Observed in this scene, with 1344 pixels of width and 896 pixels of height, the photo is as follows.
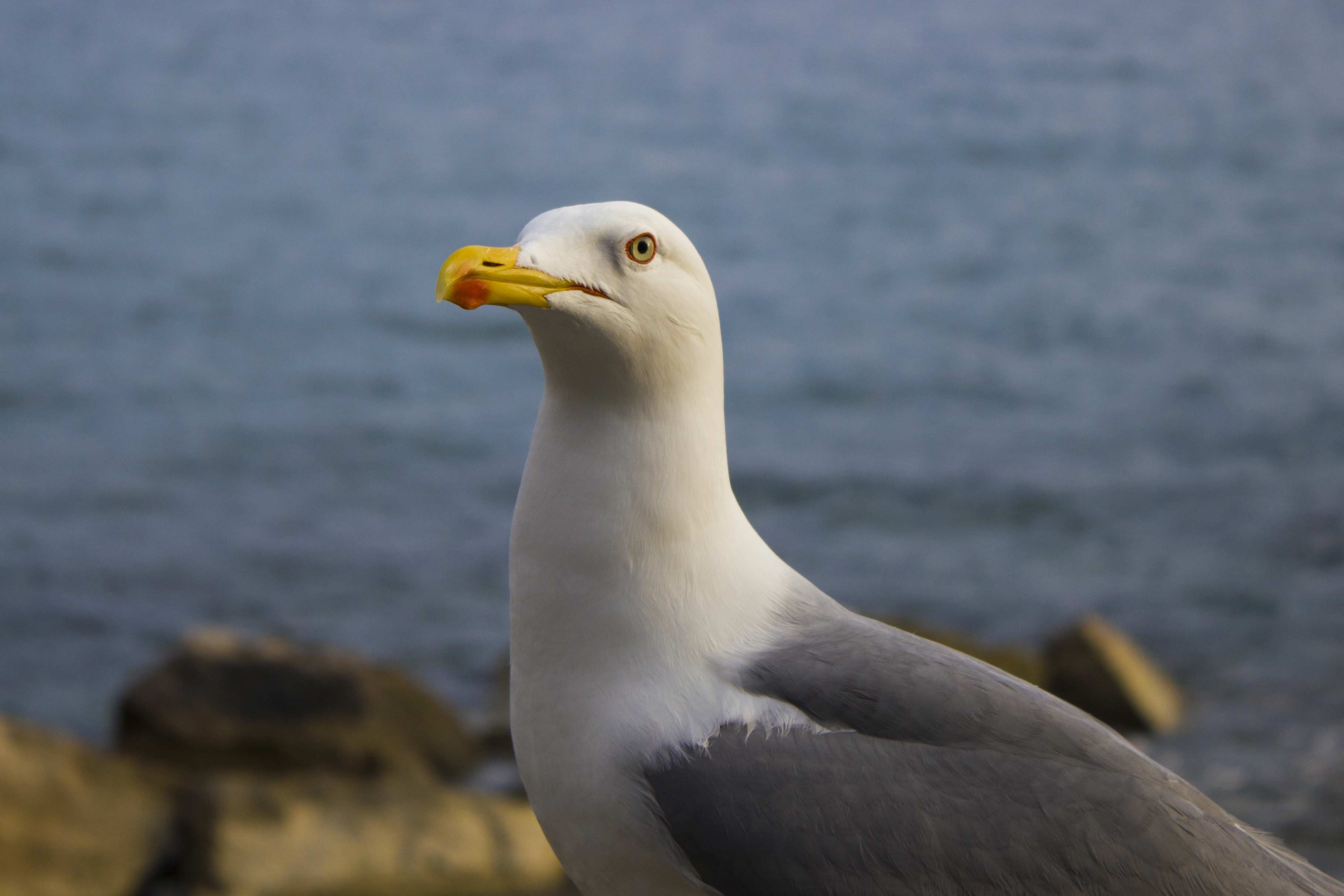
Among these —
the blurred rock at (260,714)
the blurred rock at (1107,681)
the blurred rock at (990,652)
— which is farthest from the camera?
the blurred rock at (1107,681)

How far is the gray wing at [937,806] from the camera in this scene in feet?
7.60

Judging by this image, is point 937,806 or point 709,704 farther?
point 709,704

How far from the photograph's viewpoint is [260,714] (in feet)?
21.8

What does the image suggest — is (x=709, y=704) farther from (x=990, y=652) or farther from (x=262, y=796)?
(x=990, y=652)

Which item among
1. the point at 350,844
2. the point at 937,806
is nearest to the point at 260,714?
the point at 350,844

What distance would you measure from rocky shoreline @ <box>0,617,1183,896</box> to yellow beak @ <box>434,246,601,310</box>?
3809mm

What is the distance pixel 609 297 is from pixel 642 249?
0.36ft

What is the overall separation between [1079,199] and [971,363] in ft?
18.0

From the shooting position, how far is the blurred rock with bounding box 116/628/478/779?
21.5 feet

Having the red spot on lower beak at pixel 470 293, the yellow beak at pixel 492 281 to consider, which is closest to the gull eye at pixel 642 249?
the yellow beak at pixel 492 281

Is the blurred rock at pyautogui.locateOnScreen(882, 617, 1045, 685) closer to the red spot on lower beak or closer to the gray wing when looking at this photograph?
the gray wing

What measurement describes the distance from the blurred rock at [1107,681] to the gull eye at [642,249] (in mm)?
5672

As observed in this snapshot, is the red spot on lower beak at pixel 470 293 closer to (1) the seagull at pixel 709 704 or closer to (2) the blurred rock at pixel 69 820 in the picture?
(1) the seagull at pixel 709 704

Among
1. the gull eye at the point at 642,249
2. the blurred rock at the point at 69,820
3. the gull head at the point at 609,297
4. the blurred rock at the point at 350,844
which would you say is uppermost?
the gull eye at the point at 642,249
